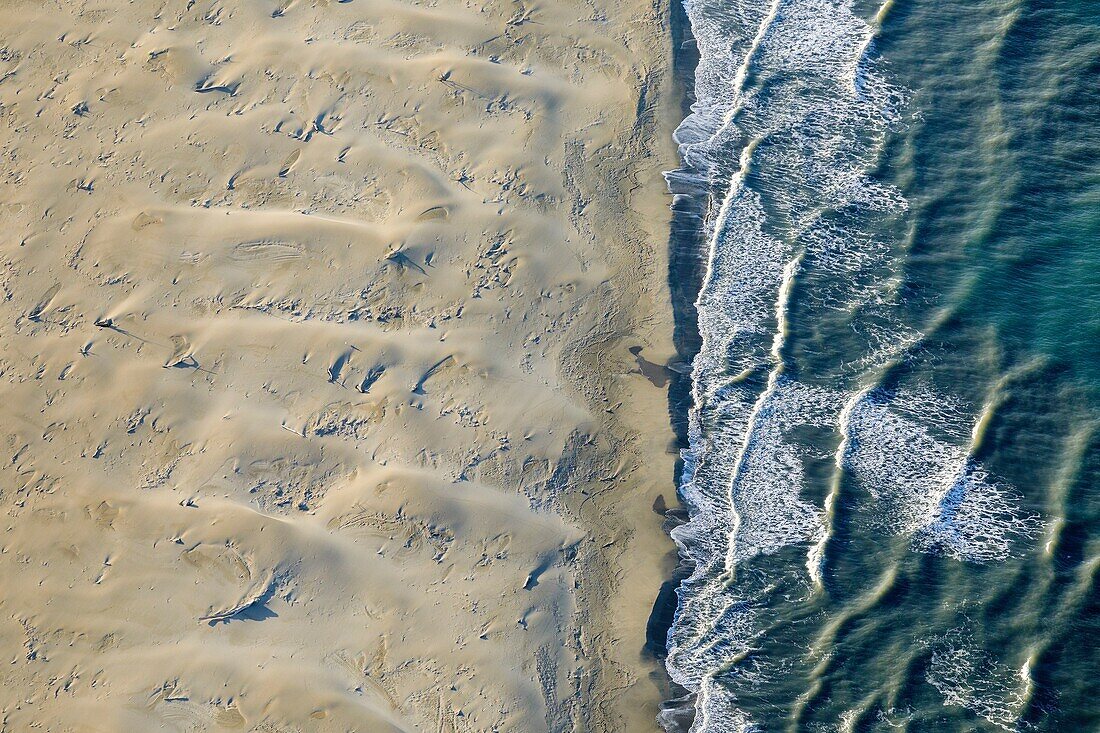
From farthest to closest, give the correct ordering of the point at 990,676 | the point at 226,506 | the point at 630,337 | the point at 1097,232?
1. the point at 1097,232
2. the point at 630,337
3. the point at 226,506
4. the point at 990,676

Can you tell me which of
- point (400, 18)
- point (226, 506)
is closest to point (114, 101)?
point (400, 18)

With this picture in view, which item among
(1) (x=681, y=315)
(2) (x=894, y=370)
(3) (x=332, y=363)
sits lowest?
(3) (x=332, y=363)

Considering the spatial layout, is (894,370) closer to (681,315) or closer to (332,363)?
(681,315)

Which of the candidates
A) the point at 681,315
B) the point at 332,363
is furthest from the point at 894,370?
the point at 332,363

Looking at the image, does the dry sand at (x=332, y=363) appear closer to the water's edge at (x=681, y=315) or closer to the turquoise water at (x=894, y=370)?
the water's edge at (x=681, y=315)

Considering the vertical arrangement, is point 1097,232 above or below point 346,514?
above

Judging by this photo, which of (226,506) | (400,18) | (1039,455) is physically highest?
(400,18)

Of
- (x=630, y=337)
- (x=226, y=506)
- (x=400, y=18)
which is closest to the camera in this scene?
(x=226, y=506)

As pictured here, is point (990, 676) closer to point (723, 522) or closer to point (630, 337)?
point (723, 522)
